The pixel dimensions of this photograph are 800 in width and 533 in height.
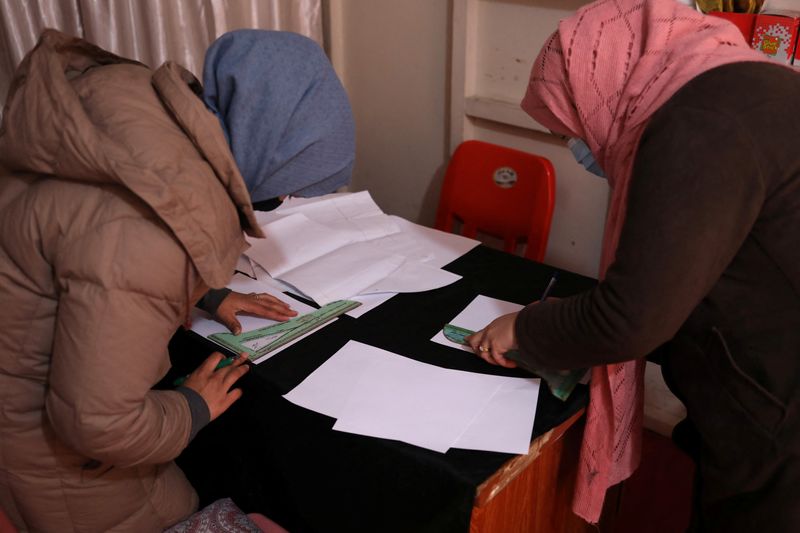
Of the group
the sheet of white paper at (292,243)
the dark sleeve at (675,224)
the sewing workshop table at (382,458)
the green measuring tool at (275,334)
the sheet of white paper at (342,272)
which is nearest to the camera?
the dark sleeve at (675,224)

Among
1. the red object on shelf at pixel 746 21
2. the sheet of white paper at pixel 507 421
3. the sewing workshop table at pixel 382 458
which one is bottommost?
A: the sewing workshop table at pixel 382 458

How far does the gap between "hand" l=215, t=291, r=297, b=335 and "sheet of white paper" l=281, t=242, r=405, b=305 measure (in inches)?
3.0

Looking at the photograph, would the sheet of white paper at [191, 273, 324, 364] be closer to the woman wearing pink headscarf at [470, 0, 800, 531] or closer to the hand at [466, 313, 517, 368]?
the hand at [466, 313, 517, 368]

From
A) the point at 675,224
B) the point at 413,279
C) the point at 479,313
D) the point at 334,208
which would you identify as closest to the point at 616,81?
the point at 675,224

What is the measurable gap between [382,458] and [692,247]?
1.83 feet

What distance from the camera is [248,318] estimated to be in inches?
56.9

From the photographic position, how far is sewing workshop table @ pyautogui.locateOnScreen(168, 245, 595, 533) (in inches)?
42.3

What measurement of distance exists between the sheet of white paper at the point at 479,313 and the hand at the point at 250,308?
313mm

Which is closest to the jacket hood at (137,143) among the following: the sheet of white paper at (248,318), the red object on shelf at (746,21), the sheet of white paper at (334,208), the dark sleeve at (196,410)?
the dark sleeve at (196,410)

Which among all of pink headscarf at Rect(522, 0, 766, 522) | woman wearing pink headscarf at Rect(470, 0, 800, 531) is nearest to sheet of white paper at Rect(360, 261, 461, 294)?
woman wearing pink headscarf at Rect(470, 0, 800, 531)

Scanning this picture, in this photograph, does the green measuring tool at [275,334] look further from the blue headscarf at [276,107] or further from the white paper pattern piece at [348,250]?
the blue headscarf at [276,107]

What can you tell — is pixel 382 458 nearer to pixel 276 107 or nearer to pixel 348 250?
pixel 276 107

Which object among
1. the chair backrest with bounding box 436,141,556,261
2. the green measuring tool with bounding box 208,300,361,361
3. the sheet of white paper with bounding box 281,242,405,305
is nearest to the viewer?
the green measuring tool with bounding box 208,300,361,361

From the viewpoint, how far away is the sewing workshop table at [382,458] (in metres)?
1.08
